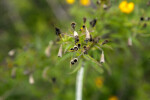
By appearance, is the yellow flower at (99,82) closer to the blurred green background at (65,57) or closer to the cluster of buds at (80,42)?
the blurred green background at (65,57)

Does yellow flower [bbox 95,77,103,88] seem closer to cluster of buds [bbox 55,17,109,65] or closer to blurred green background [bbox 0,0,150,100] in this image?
blurred green background [bbox 0,0,150,100]

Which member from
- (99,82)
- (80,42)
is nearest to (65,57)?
(80,42)

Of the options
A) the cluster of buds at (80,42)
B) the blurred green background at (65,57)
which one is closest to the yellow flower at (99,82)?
the blurred green background at (65,57)

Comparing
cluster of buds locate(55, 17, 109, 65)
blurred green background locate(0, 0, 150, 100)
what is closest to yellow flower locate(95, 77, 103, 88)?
blurred green background locate(0, 0, 150, 100)

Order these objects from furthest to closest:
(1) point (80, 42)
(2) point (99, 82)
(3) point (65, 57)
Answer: (2) point (99, 82) < (3) point (65, 57) < (1) point (80, 42)

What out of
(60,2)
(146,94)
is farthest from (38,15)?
(146,94)

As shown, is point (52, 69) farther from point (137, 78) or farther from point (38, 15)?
point (38, 15)

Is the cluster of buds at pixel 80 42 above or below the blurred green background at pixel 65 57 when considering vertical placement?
below

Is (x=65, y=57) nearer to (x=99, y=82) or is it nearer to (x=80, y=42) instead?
(x=80, y=42)

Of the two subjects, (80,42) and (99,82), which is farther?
(99,82)
